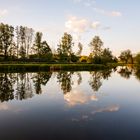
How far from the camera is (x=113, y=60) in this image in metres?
134

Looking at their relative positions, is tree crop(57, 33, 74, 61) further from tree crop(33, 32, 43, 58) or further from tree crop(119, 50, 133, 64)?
tree crop(119, 50, 133, 64)

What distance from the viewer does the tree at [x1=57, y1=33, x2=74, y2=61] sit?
8697 centimetres

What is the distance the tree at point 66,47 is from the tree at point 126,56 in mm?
83891

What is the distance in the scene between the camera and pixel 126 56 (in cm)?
16338

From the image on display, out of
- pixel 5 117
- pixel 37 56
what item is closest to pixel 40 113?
pixel 5 117

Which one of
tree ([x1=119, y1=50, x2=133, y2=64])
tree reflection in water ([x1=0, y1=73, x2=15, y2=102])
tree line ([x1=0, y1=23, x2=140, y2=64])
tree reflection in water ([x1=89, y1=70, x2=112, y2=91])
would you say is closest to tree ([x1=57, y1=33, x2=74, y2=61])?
tree line ([x1=0, y1=23, x2=140, y2=64])

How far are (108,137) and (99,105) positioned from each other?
808 centimetres

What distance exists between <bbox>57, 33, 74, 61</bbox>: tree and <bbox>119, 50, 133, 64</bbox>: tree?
3303 inches

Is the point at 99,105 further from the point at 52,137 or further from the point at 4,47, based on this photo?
the point at 4,47

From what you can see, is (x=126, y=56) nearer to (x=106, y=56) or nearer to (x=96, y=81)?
(x=106, y=56)

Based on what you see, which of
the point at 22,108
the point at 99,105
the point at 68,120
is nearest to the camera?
the point at 68,120

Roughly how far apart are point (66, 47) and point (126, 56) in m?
85.0

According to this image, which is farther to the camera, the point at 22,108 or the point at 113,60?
the point at 113,60

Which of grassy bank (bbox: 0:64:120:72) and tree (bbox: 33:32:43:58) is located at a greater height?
tree (bbox: 33:32:43:58)
